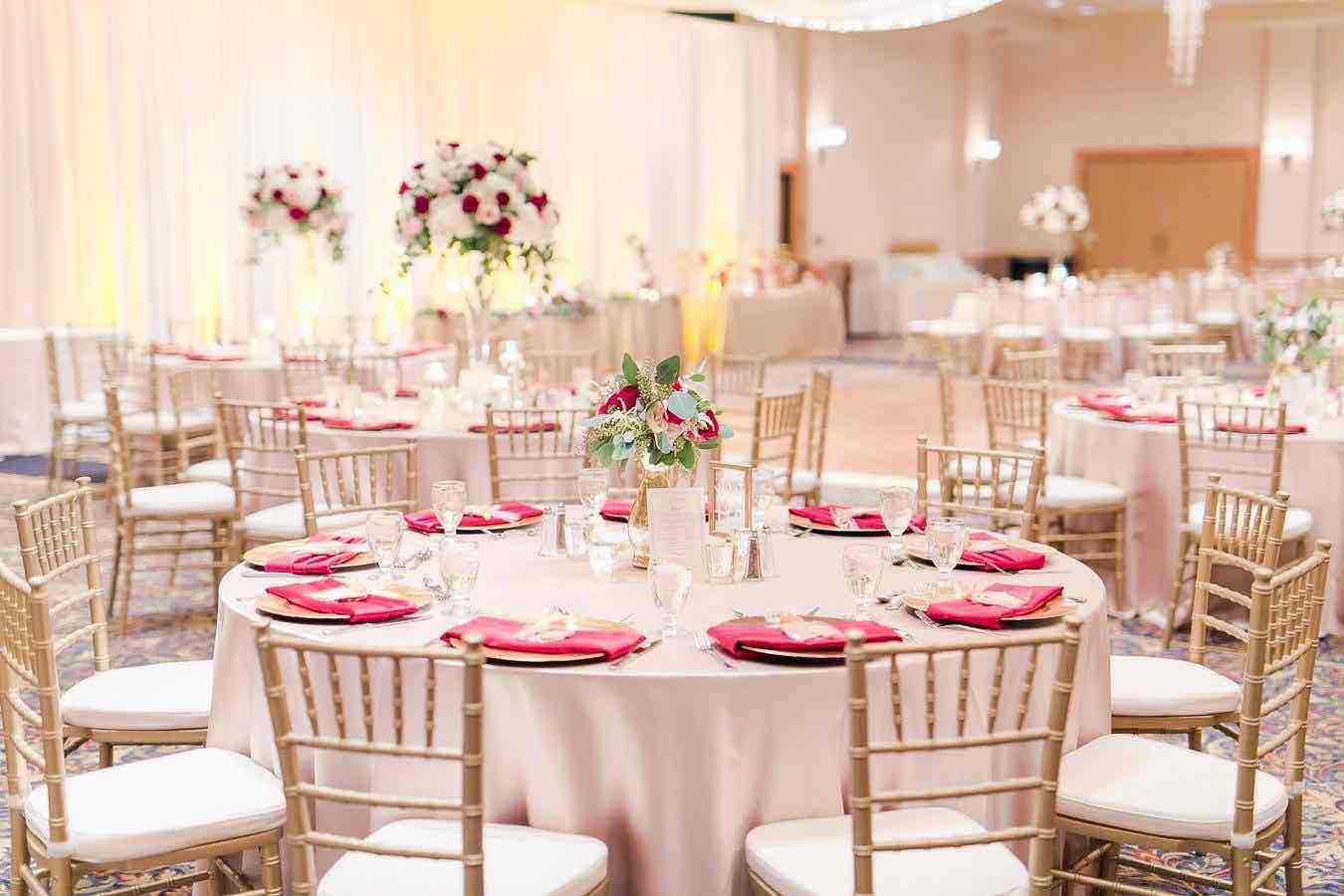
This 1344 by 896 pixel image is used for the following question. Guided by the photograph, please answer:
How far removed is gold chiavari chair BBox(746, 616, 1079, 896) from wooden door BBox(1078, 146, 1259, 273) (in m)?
18.8

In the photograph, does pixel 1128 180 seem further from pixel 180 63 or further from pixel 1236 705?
pixel 1236 705

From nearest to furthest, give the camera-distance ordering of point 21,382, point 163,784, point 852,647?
point 852,647 → point 163,784 → point 21,382

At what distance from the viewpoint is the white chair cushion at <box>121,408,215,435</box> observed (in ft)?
23.7

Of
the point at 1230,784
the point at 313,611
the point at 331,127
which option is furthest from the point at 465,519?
the point at 331,127

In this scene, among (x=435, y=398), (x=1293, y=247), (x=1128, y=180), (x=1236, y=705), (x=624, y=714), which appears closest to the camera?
(x=624, y=714)

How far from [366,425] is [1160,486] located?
3.09m

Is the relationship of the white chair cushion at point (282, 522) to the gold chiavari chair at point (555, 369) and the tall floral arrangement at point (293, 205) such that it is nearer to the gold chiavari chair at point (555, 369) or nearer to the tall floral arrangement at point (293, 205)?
the gold chiavari chair at point (555, 369)

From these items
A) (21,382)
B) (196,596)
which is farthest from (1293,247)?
(196,596)

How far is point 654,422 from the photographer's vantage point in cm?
322

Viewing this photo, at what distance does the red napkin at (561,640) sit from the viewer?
105 inches

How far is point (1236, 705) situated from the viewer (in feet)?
11.0

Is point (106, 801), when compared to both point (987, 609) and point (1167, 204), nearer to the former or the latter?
point (987, 609)

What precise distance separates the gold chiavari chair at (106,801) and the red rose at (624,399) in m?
1.05

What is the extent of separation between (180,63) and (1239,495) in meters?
9.66
